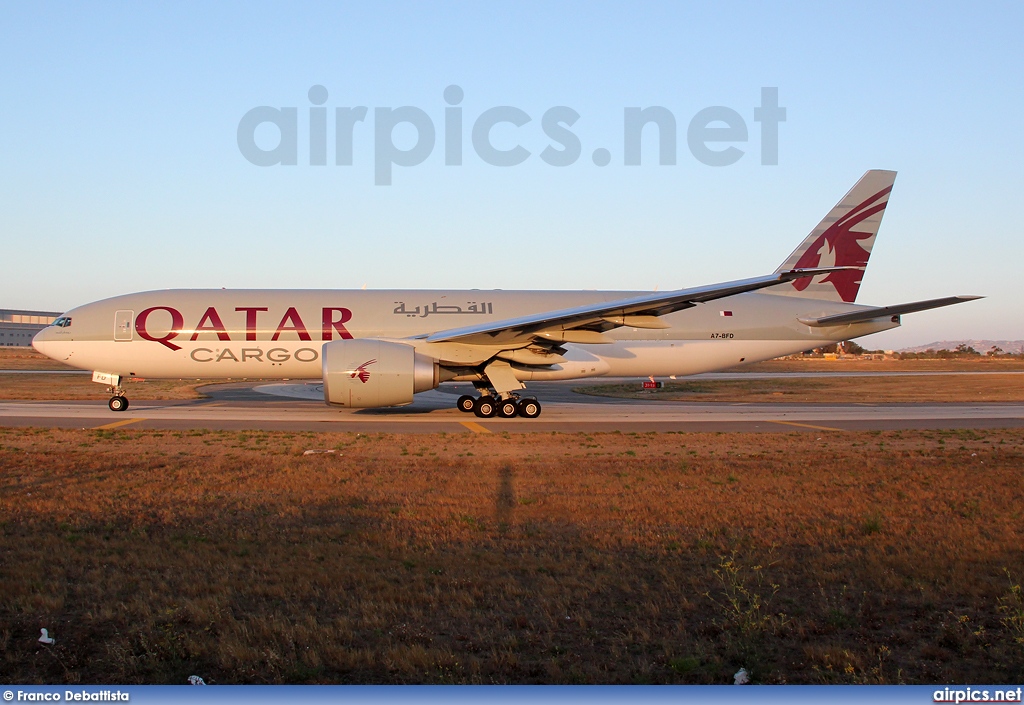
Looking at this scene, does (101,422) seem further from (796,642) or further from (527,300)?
(796,642)

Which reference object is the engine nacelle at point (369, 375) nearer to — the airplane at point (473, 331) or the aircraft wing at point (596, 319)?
the airplane at point (473, 331)

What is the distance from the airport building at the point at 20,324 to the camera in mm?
103688

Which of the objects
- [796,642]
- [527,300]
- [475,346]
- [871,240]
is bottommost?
[796,642]

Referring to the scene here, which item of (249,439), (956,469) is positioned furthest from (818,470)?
(249,439)

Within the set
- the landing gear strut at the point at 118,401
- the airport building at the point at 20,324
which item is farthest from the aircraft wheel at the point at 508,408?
the airport building at the point at 20,324

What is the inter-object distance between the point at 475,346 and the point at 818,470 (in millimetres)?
10096

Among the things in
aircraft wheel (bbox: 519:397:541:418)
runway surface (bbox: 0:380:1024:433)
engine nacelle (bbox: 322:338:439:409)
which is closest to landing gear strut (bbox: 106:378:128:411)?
runway surface (bbox: 0:380:1024:433)

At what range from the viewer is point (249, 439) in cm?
1498

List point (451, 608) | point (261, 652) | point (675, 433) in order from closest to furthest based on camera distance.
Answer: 1. point (261, 652)
2. point (451, 608)
3. point (675, 433)

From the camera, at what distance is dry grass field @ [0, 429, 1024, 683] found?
4230mm

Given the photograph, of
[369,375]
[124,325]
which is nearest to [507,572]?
[369,375]

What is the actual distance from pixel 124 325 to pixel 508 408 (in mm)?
10884

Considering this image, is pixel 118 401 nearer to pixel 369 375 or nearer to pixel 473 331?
pixel 369 375

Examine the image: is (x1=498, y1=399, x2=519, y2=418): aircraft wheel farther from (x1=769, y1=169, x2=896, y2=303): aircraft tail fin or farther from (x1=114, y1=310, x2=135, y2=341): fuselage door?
(x1=114, y1=310, x2=135, y2=341): fuselage door
